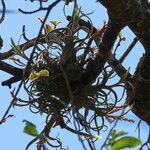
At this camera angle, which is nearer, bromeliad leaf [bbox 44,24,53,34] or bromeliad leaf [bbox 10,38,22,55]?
bromeliad leaf [bbox 10,38,22,55]

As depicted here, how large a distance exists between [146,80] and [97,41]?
20 centimetres

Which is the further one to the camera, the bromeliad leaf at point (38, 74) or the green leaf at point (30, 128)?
the bromeliad leaf at point (38, 74)

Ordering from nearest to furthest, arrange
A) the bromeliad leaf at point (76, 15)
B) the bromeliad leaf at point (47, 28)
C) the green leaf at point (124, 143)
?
1. the green leaf at point (124, 143)
2. the bromeliad leaf at point (76, 15)
3. the bromeliad leaf at point (47, 28)

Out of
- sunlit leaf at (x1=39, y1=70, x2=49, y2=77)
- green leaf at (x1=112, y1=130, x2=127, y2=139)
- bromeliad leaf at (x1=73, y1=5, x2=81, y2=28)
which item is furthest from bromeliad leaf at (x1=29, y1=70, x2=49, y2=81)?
green leaf at (x1=112, y1=130, x2=127, y2=139)

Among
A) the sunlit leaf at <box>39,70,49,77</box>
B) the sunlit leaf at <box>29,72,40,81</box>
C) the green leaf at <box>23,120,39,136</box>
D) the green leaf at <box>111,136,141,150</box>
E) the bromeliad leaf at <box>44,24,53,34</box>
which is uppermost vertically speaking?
the bromeliad leaf at <box>44,24,53,34</box>

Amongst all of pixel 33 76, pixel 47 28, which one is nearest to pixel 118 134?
pixel 33 76

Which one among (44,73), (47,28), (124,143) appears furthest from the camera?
(47,28)

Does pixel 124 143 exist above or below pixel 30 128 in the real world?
below

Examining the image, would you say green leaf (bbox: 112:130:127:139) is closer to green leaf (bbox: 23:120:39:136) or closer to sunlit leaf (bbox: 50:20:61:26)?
green leaf (bbox: 23:120:39:136)

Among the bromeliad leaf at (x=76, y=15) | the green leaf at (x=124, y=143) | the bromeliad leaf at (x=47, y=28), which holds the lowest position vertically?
the green leaf at (x=124, y=143)

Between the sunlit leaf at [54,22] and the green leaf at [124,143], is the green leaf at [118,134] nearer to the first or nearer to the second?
the green leaf at [124,143]

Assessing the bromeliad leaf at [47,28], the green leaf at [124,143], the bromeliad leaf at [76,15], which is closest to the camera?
the green leaf at [124,143]

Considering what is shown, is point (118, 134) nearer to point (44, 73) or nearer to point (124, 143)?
point (124, 143)

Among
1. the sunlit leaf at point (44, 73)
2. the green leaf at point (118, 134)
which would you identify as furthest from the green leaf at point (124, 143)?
the sunlit leaf at point (44, 73)
